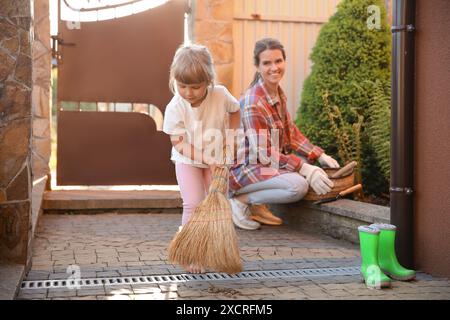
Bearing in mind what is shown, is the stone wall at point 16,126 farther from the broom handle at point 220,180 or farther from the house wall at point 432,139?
the house wall at point 432,139

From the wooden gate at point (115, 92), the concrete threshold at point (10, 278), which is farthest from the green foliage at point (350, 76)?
the concrete threshold at point (10, 278)

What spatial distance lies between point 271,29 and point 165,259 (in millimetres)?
3462

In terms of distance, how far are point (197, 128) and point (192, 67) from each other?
46 cm

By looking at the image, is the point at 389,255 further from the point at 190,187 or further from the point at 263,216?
the point at 263,216

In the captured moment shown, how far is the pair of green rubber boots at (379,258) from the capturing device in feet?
10.5

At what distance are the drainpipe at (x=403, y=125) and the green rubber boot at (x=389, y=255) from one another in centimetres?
19

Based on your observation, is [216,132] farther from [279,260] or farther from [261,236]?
[261,236]

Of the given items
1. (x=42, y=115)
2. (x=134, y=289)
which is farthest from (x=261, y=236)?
(x=42, y=115)

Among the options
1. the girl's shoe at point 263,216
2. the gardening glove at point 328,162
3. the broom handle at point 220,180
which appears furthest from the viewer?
the girl's shoe at point 263,216

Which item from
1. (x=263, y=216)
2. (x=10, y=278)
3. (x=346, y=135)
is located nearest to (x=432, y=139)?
(x=346, y=135)

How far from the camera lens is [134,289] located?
312 cm

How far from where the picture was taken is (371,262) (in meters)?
3.24

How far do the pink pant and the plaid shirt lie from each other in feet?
4.07

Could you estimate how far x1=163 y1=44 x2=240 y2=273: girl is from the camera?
3.60 meters
